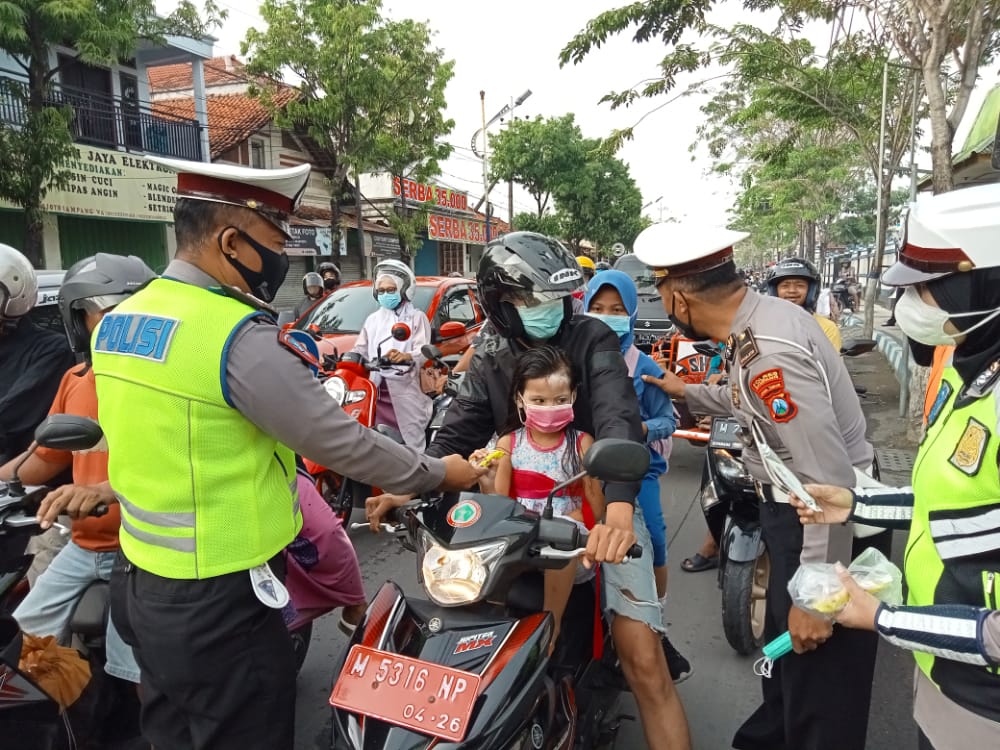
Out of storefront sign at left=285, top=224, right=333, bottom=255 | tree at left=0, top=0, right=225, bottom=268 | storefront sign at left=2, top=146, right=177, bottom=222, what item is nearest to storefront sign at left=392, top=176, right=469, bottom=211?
storefront sign at left=285, top=224, right=333, bottom=255

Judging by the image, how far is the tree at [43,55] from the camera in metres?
9.89

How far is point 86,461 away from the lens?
2330 mm

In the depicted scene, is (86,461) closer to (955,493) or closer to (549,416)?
(549,416)

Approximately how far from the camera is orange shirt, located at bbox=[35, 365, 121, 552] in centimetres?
232

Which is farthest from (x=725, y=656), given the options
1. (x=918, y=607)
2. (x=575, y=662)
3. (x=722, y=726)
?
(x=918, y=607)

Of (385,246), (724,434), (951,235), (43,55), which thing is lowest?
(724,434)

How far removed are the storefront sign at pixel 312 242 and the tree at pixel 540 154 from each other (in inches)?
381

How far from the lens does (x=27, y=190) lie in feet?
34.8

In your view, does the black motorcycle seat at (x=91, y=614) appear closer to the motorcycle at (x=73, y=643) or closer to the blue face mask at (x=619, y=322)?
the motorcycle at (x=73, y=643)

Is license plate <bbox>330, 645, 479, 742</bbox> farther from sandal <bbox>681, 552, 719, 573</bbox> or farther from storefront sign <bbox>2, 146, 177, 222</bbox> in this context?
storefront sign <bbox>2, 146, 177, 222</bbox>

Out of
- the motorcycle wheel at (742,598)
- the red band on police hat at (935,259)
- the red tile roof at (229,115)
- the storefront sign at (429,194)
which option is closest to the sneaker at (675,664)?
the motorcycle wheel at (742,598)

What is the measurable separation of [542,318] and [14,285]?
200 cm

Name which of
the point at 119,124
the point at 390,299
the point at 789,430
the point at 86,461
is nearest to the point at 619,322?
the point at 789,430

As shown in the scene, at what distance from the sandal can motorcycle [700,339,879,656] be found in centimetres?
89
